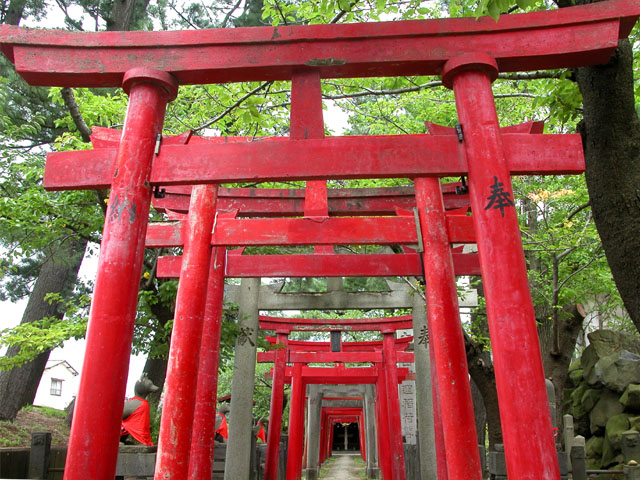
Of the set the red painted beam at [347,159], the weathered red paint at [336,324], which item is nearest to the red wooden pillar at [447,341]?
the red painted beam at [347,159]

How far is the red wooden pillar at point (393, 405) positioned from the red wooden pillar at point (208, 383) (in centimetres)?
757

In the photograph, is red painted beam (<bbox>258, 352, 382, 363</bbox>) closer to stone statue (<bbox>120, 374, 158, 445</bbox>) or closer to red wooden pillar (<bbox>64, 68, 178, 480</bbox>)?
stone statue (<bbox>120, 374, 158, 445</bbox>)

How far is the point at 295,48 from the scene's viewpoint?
13.6ft

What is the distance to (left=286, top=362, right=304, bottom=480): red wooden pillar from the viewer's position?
15062mm

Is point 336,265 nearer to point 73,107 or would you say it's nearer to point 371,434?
point 73,107

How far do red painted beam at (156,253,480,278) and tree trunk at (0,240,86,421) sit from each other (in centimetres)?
620

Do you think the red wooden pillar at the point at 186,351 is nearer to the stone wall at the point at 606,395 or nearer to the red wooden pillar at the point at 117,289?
the red wooden pillar at the point at 117,289

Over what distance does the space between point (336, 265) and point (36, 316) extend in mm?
8499

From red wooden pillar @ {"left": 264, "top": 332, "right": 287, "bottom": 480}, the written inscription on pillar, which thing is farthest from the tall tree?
the written inscription on pillar

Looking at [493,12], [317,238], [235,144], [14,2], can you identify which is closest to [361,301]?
[317,238]

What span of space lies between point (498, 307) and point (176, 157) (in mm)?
2595

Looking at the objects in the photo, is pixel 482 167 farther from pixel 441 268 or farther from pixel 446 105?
pixel 446 105

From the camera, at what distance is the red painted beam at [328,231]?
6.80 metres

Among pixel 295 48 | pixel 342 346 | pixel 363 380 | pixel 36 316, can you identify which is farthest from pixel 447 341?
pixel 363 380
